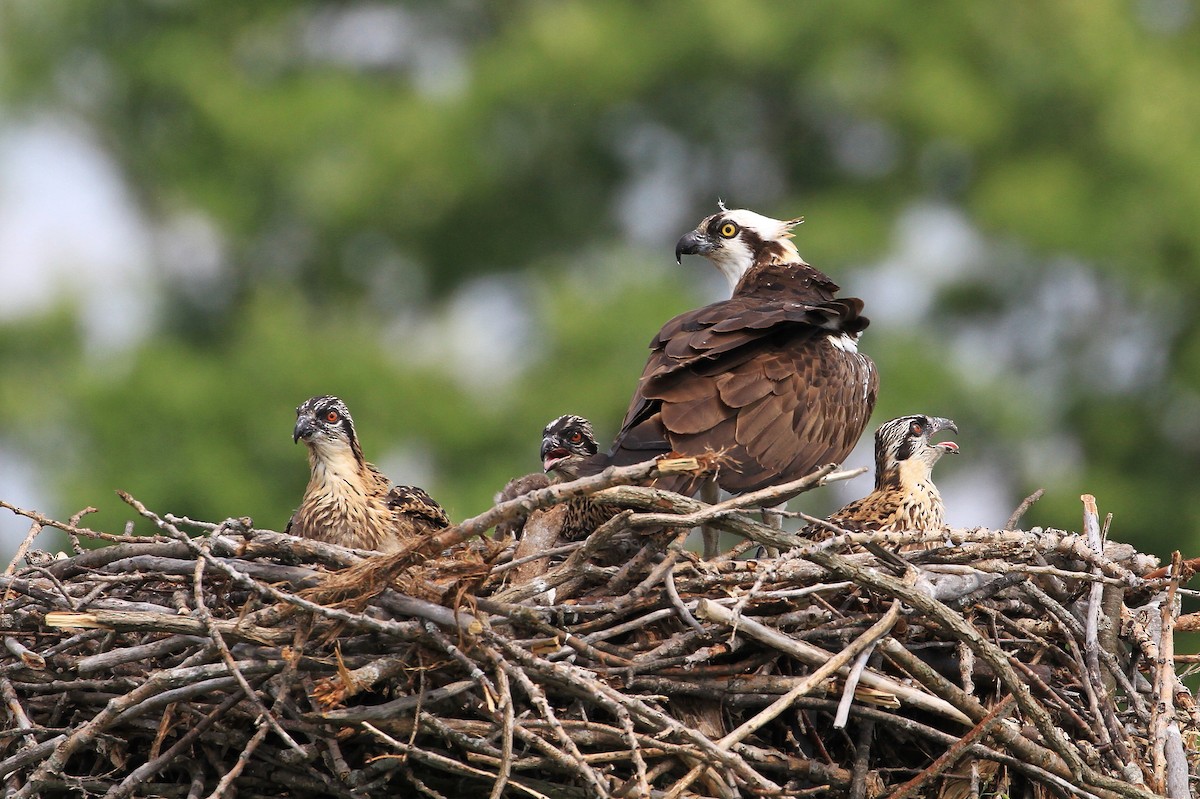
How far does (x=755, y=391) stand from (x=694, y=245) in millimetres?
1723

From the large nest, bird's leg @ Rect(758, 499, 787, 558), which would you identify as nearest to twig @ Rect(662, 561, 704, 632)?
the large nest

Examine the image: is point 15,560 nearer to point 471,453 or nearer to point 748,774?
point 748,774

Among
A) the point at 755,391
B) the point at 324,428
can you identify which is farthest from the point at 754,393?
the point at 324,428

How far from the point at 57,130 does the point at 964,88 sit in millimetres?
8724

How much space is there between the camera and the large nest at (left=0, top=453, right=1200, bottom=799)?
160 inches

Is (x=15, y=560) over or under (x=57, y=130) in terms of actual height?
under

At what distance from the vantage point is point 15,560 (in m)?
4.68

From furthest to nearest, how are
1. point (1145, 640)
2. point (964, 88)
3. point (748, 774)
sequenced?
point (964, 88)
point (1145, 640)
point (748, 774)

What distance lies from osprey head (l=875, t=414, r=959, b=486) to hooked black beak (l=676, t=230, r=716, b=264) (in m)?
1.18

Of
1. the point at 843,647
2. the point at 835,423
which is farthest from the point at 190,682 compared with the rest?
the point at 835,423

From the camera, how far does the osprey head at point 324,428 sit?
598 centimetres

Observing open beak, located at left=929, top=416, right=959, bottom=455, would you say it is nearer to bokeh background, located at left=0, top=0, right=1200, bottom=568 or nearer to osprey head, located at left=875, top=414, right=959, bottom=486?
osprey head, located at left=875, top=414, right=959, bottom=486

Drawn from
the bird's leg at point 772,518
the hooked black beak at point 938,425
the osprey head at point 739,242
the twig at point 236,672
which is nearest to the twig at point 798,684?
the bird's leg at point 772,518

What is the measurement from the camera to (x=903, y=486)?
5.85 metres
